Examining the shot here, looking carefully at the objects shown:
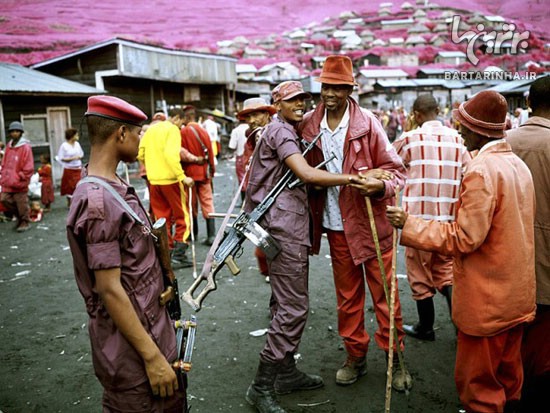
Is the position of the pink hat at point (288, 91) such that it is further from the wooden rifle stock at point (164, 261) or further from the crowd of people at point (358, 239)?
the wooden rifle stock at point (164, 261)

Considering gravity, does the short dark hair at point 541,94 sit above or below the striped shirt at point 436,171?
above

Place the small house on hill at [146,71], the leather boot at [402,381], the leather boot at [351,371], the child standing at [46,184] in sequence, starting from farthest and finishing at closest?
the small house on hill at [146,71]
the child standing at [46,184]
the leather boot at [351,371]
the leather boot at [402,381]

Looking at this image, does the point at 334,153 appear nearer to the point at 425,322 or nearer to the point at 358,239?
the point at 358,239

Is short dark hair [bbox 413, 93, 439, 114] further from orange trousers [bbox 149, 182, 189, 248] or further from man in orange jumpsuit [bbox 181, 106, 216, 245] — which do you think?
man in orange jumpsuit [bbox 181, 106, 216, 245]

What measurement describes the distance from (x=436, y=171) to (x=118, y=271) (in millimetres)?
3360

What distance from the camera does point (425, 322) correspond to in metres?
4.57

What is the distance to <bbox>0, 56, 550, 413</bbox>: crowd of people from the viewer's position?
6.88ft

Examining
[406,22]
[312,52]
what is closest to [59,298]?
[312,52]

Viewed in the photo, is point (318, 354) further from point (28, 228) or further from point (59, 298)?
point (28, 228)

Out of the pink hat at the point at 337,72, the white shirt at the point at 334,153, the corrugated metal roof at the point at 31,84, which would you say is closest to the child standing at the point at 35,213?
the corrugated metal roof at the point at 31,84

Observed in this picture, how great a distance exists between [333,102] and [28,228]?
29.0ft

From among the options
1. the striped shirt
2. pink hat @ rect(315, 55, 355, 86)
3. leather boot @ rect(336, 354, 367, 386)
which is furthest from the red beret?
the striped shirt

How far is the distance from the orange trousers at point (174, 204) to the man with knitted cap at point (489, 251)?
4725mm

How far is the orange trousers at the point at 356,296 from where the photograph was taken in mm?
3714
